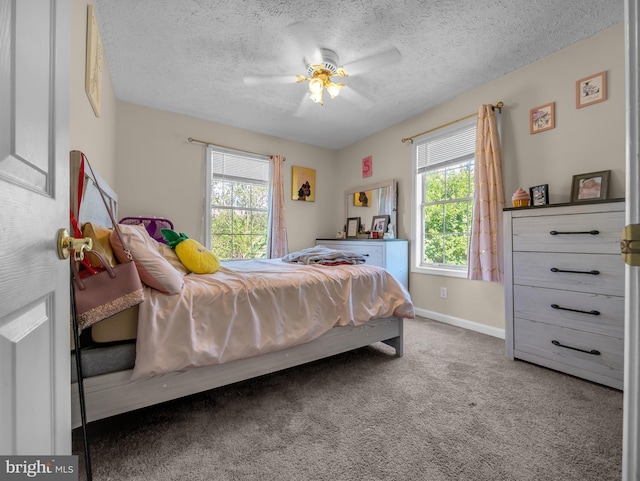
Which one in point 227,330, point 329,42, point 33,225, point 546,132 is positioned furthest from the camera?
point 546,132

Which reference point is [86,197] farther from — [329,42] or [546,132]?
[546,132]

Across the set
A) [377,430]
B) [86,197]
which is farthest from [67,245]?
[377,430]

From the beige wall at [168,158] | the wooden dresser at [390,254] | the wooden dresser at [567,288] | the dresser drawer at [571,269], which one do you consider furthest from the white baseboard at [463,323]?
the beige wall at [168,158]

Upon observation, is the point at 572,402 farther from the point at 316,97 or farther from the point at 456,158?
the point at 316,97

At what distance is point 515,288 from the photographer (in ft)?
7.25

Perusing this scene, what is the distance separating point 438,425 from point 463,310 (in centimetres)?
191

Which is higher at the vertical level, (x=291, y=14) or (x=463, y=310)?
(x=291, y=14)

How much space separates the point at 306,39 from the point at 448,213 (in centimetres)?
241

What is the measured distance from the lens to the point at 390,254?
11.4 feet

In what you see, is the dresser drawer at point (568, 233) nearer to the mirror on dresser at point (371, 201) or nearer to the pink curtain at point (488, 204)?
the pink curtain at point (488, 204)

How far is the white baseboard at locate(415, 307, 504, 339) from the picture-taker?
9.05 ft

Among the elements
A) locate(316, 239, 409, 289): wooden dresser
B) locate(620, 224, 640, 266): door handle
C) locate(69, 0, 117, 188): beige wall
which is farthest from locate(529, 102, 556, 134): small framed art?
locate(69, 0, 117, 188): beige wall

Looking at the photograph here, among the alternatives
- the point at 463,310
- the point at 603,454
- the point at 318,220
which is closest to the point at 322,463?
the point at 603,454

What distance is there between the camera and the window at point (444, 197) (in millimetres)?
3150
